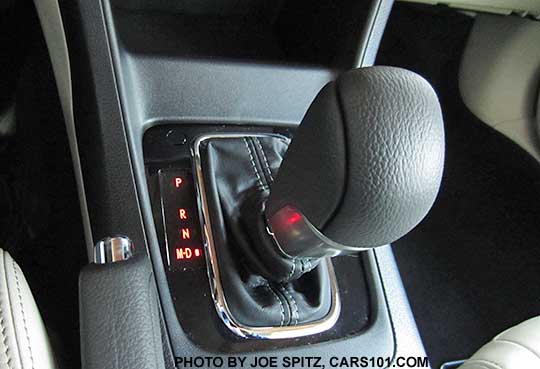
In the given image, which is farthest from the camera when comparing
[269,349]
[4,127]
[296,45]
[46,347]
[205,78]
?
[4,127]

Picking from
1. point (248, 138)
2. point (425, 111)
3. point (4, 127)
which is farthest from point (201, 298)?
A: point (4, 127)

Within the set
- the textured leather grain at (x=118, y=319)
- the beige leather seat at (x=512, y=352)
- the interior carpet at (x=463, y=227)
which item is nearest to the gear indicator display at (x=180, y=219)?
the textured leather grain at (x=118, y=319)

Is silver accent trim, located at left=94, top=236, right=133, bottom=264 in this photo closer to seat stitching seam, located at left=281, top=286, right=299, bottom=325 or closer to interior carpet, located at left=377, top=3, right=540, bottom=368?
seat stitching seam, located at left=281, top=286, right=299, bottom=325

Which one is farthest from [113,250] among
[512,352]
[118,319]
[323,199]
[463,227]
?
[463,227]

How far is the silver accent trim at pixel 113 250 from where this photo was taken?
606 millimetres

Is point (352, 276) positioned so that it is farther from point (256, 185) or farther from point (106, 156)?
point (106, 156)

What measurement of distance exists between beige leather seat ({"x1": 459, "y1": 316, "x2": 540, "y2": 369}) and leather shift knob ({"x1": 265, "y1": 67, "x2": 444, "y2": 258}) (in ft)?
0.70

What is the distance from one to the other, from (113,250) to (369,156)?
0.75ft

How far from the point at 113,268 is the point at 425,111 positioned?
10.5 inches

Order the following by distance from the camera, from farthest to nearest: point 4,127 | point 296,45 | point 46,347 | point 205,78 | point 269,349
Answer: point 4,127 → point 296,45 → point 205,78 → point 269,349 → point 46,347

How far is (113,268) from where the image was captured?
1.89ft

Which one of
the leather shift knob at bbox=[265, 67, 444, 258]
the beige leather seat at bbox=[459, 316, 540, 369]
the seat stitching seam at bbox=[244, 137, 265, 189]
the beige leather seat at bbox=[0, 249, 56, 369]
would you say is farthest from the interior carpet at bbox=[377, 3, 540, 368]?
the beige leather seat at bbox=[0, 249, 56, 369]

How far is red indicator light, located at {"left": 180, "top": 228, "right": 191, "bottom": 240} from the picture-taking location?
0.72 meters

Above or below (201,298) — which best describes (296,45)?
above
